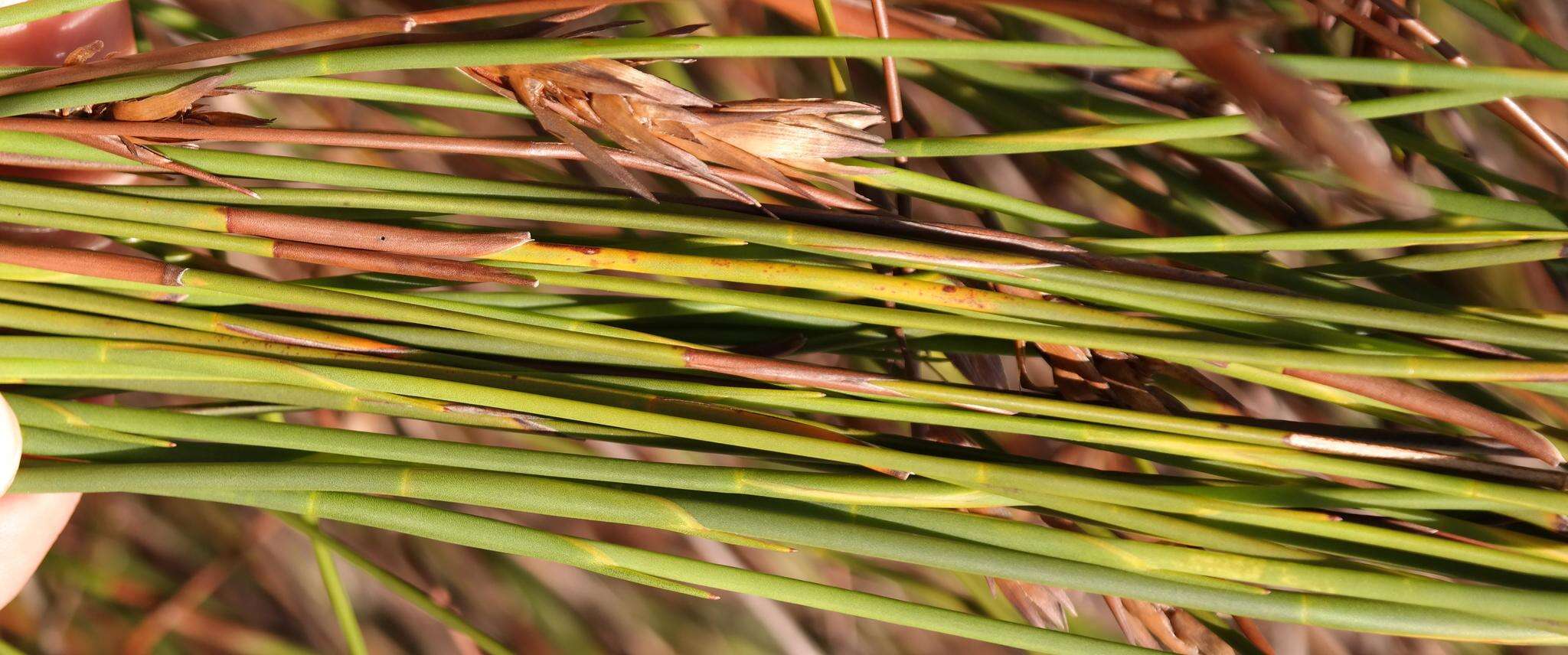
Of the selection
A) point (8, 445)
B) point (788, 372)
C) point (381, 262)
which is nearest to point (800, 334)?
point (788, 372)

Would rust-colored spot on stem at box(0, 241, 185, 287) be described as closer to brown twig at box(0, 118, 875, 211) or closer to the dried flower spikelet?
brown twig at box(0, 118, 875, 211)

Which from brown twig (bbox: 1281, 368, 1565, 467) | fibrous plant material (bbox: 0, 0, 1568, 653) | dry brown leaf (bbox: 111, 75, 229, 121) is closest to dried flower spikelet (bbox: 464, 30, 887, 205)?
fibrous plant material (bbox: 0, 0, 1568, 653)

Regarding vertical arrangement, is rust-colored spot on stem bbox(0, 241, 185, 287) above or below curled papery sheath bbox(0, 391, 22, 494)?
above

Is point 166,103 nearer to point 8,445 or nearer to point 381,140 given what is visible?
point 381,140

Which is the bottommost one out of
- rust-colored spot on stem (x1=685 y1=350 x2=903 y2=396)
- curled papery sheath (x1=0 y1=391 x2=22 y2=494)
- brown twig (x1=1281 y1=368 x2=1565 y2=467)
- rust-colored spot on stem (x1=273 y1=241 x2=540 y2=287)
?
brown twig (x1=1281 y1=368 x2=1565 y2=467)

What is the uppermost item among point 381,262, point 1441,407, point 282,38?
point 282,38

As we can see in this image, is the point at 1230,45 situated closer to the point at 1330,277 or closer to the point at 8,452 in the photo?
the point at 1330,277

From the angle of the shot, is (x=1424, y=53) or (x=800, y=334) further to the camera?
(x=800, y=334)
